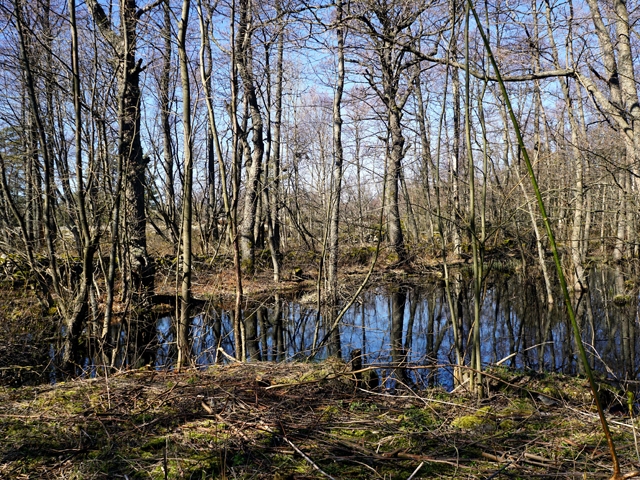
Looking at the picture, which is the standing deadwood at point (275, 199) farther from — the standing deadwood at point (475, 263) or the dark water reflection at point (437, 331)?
the standing deadwood at point (475, 263)

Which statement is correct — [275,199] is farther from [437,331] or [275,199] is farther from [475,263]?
[475,263]

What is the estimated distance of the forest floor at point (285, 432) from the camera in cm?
242

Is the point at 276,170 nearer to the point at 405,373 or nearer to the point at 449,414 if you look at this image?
the point at 405,373

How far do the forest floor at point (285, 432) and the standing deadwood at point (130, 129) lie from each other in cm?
165

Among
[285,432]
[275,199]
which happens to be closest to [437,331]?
[285,432]

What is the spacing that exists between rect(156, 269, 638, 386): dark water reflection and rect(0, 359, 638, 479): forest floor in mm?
1619

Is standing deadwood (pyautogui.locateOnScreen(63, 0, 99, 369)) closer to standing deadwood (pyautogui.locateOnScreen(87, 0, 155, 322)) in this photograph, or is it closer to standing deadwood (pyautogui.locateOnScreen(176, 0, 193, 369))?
standing deadwood (pyautogui.locateOnScreen(87, 0, 155, 322))

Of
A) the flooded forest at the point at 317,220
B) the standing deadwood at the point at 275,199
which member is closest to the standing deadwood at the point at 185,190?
the flooded forest at the point at 317,220

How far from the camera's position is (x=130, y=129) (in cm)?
598

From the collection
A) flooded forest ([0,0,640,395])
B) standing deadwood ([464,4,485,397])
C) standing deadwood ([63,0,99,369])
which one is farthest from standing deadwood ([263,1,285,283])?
standing deadwood ([464,4,485,397])

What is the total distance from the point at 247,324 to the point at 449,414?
734 centimetres

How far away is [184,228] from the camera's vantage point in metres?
4.46

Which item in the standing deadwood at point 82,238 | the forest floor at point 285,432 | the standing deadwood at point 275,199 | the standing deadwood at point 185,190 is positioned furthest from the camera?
the standing deadwood at point 275,199

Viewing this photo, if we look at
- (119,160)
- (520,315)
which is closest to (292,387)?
(119,160)
